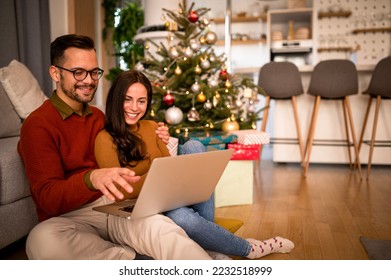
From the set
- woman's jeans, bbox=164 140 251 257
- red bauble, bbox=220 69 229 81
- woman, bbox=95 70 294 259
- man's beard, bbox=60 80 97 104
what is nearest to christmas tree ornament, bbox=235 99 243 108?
red bauble, bbox=220 69 229 81

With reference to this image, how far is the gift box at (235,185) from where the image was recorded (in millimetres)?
2527

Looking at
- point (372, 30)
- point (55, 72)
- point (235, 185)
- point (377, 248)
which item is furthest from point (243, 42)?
point (55, 72)

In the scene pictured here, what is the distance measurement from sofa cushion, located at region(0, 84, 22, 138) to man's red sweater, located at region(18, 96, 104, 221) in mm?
935

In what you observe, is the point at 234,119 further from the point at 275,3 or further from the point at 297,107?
the point at 275,3

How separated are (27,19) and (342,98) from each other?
2516 millimetres

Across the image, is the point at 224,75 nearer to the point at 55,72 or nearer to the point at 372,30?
the point at 55,72

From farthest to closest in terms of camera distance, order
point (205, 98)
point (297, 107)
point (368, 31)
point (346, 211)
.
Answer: point (368, 31)
point (297, 107)
point (205, 98)
point (346, 211)

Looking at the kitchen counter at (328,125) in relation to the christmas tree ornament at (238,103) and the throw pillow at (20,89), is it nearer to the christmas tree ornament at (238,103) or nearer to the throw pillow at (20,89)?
the christmas tree ornament at (238,103)

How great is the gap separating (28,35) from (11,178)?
6.52ft

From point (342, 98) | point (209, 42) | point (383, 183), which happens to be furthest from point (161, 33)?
point (383, 183)

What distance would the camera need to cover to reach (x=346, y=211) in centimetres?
241

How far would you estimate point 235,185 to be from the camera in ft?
8.45

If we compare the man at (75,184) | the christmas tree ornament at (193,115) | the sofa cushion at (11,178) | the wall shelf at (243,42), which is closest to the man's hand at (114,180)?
the man at (75,184)
